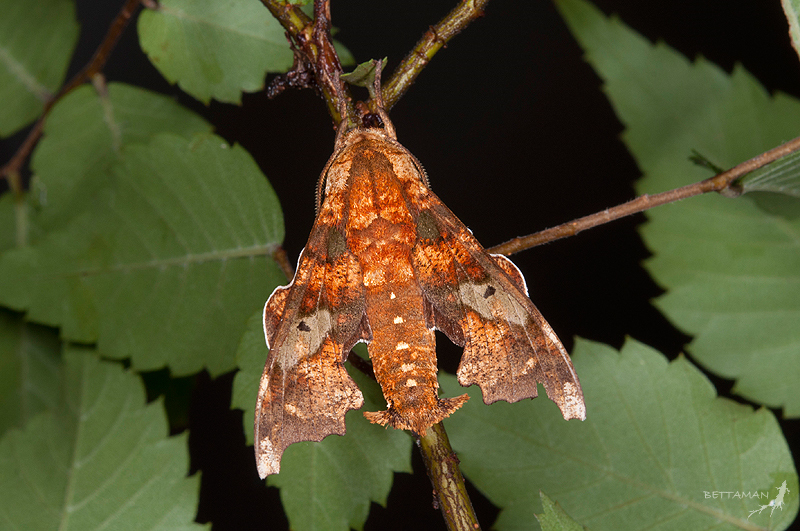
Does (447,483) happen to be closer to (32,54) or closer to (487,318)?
(487,318)

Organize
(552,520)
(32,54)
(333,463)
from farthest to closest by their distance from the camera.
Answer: (32,54), (333,463), (552,520)

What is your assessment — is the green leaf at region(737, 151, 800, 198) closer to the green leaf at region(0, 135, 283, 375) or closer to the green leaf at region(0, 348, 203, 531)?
the green leaf at region(0, 135, 283, 375)

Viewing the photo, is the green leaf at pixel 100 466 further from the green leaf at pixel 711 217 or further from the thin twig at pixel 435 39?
the green leaf at pixel 711 217

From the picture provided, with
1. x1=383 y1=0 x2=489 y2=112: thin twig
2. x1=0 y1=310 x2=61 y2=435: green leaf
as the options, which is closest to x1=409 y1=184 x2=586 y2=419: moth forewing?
x1=383 y1=0 x2=489 y2=112: thin twig

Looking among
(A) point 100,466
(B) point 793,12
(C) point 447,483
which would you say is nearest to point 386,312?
(C) point 447,483

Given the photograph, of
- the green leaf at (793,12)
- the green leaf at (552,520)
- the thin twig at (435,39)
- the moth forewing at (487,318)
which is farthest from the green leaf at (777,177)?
the green leaf at (552,520)

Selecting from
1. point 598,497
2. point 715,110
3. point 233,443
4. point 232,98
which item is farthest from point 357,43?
point 598,497
